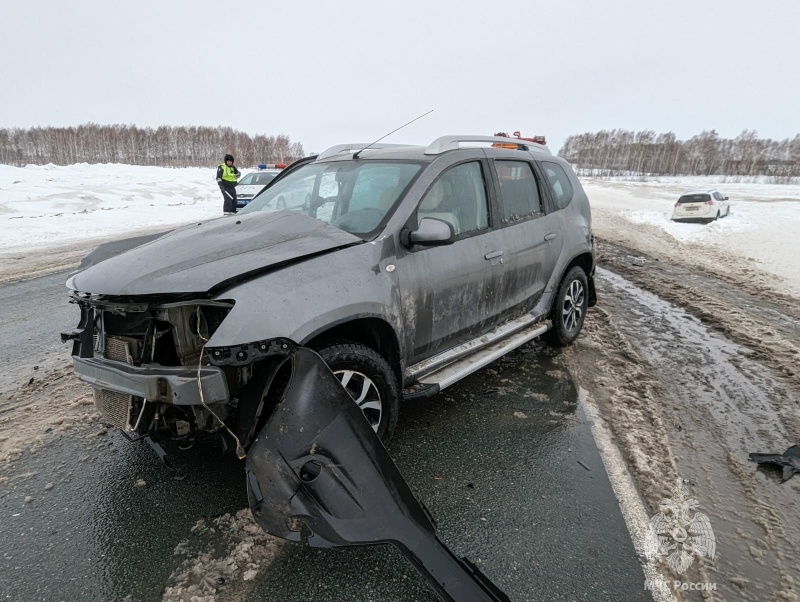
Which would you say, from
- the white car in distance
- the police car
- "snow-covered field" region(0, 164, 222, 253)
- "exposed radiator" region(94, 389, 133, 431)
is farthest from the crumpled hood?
the white car in distance

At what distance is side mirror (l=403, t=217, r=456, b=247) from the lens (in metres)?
2.96

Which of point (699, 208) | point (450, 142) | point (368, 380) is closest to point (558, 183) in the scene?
point (450, 142)

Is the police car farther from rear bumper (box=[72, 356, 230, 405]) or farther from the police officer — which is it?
rear bumper (box=[72, 356, 230, 405])

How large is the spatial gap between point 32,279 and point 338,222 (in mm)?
7036

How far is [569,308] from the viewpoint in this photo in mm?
5016

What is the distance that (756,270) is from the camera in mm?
9414

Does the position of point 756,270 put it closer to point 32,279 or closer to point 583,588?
point 583,588

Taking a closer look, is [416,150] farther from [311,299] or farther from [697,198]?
[697,198]

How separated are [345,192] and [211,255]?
130 cm

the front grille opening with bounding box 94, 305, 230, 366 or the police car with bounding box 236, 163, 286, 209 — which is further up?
the police car with bounding box 236, 163, 286, 209

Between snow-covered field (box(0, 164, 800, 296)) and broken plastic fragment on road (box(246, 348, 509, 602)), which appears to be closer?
broken plastic fragment on road (box(246, 348, 509, 602))

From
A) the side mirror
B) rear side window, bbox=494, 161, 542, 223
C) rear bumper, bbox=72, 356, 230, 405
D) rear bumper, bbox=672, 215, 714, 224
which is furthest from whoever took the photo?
rear bumper, bbox=672, 215, 714, 224

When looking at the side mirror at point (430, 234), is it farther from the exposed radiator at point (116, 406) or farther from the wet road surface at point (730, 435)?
the wet road surface at point (730, 435)

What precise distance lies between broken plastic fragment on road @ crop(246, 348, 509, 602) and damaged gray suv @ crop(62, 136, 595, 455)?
0.78ft
